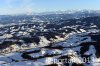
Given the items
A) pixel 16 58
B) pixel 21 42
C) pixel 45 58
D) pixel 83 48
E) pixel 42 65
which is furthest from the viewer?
pixel 21 42

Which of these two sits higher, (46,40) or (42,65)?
(42,65)

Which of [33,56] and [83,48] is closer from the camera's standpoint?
[33,56]

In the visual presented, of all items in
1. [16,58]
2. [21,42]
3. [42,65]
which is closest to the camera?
[42,65]

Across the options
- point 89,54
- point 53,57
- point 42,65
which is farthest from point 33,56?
point 89,54

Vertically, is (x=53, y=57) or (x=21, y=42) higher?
(x=53, y=57)

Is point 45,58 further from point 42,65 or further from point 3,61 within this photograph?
point 3,61

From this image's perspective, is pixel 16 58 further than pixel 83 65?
Yes

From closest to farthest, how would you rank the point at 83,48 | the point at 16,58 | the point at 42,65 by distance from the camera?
the point at 42,65 < the point at 16,58 < the point at 83,48

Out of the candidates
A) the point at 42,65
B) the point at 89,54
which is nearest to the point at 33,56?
the point at 42,65

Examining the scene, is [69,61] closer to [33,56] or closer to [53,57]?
[53,57]
